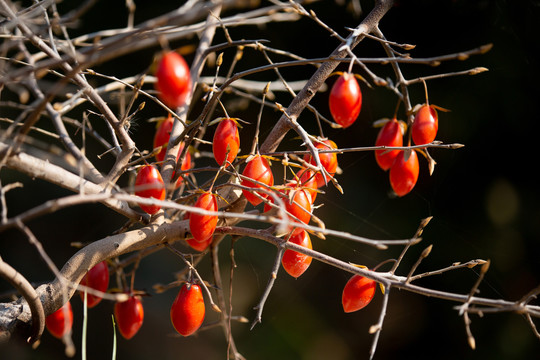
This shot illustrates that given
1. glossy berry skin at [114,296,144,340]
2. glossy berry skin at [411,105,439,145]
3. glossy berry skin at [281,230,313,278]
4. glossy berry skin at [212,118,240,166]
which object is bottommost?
glossy berry skin at [114,296,144,340]

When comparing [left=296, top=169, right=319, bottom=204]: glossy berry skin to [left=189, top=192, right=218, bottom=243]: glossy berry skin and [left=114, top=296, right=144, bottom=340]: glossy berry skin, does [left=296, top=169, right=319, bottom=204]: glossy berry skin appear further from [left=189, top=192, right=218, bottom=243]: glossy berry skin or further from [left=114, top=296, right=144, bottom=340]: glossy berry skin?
[left=114, top=296, right=144, bottom=340]: glossy berry skin

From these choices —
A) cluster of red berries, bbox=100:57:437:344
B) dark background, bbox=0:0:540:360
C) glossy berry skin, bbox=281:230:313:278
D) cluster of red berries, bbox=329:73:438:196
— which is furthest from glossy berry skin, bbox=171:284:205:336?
dark background, bbox=0:0:540:360

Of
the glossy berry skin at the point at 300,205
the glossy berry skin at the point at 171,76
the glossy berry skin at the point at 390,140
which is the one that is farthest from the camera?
the glossy berry skin at the point at 390,140

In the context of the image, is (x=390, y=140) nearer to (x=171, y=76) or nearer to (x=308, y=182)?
(x=308, y=182)

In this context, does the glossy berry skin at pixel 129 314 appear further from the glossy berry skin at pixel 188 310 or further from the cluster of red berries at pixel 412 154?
the cluster of red berries at pixel 412 154

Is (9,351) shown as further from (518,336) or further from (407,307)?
(518,336)

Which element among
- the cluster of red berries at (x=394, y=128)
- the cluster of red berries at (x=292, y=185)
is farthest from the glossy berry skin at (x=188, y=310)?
the cluster of red berries at (x=394, y=128)

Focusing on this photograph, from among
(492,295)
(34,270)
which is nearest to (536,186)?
(492,295)
